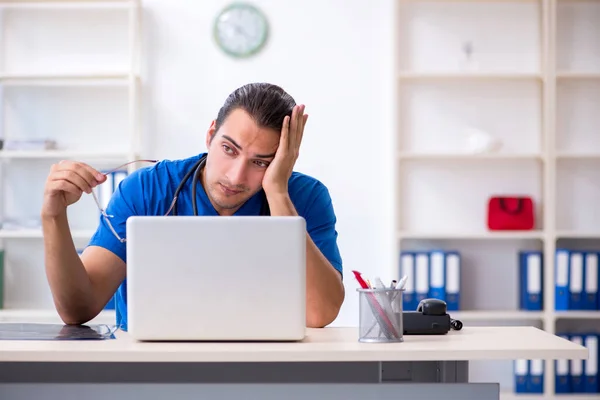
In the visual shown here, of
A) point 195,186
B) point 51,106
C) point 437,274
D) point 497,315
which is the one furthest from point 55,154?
point 497,315

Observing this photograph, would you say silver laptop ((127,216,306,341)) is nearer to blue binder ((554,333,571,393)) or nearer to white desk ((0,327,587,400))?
white desk ((0,327,587,400))

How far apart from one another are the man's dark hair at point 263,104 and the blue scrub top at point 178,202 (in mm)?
187

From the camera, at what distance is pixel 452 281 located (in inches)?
155

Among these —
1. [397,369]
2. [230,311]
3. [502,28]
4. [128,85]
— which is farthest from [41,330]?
[502,28]

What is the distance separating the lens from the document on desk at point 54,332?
150 cm

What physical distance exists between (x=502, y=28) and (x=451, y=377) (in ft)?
10.1

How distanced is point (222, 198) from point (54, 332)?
0.56 metres

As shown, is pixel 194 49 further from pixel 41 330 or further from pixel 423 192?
pixel 41 330

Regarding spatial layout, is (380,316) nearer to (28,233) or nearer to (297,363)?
(297,363)

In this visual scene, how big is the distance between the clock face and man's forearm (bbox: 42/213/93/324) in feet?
8.37

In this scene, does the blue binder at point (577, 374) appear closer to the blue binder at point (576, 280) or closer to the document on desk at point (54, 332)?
the blue binder at point (576, 280)

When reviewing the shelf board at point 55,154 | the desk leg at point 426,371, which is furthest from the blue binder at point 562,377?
the desk leg at point 426,371

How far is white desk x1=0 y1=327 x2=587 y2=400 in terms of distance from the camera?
131 centimetres

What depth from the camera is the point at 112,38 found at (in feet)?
13.8
